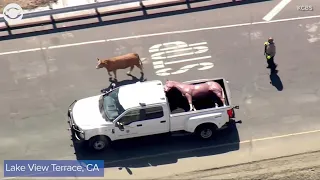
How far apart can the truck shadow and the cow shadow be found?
9.94 feet

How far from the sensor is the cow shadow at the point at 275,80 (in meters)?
20.7

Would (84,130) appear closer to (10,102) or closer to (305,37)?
(10,102)

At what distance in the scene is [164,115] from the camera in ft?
58.4

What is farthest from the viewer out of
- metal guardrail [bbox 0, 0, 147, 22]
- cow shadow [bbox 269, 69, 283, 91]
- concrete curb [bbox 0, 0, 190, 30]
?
concrete curb [bbox 0, 0, 190, 30]

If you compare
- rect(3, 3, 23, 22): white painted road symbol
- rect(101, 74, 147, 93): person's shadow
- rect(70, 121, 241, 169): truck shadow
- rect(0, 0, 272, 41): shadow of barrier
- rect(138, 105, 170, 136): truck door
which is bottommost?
rect(70, 121, 241, 169): truck shadow

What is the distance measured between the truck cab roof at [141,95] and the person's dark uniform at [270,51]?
503 cm

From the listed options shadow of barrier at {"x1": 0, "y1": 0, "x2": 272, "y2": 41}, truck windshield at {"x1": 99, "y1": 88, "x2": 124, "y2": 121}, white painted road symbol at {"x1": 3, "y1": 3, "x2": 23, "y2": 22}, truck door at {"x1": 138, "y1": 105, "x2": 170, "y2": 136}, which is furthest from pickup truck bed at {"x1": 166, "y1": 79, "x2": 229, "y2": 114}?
white painted road symbol at {"x1": 3, "y1": 3, "x2": 23, "y2": 22}

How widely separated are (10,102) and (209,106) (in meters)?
7.54

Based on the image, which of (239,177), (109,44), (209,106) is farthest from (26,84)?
(239,177)

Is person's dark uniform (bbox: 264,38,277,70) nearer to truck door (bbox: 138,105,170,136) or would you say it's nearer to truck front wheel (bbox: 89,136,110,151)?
truck door (bbox: 138,105,170,136)

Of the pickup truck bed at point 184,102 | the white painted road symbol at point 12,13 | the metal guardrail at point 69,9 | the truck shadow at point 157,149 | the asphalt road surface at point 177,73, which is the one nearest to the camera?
the truck shadow at point 157,149

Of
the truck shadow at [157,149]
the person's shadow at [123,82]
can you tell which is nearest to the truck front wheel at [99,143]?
the truck shadow at [157,149]

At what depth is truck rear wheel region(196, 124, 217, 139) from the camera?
1820 cm

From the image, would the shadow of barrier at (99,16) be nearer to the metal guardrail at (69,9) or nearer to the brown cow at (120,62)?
the metal guardrail at (69,9)
